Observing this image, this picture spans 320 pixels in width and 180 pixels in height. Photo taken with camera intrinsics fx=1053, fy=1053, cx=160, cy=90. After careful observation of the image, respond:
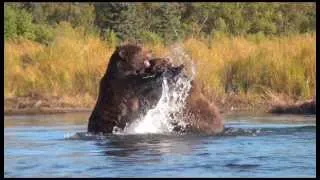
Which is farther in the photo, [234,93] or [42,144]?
[234,93]

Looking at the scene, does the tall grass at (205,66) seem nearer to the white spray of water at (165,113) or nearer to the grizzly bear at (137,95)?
the white spray of water at (165,113)

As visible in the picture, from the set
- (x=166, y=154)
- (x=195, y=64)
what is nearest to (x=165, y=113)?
(x=166, y=154)

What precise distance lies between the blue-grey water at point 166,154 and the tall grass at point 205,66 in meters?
10.1

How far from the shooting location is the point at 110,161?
35.4ft

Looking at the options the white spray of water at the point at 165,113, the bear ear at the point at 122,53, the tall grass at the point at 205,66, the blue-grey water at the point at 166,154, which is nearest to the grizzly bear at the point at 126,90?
the bear ear at the point at 122,53

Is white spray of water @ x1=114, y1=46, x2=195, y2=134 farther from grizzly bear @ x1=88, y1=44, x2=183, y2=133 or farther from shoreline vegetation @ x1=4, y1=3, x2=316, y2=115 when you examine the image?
shoreline vegetation @ x1=4, y1=3, x2=316, y2=115

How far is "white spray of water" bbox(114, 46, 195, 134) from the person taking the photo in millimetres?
14182

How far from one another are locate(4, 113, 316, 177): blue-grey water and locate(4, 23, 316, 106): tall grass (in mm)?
10086

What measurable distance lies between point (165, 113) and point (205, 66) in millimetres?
13019

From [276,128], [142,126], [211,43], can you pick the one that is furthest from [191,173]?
[211,43]

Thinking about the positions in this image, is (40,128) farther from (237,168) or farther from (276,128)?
(237,168)

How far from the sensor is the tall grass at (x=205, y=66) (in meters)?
26.4

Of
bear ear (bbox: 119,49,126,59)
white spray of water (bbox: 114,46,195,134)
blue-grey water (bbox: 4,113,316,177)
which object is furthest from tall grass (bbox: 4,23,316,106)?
bear ear (bbox: 119,49,126,59)

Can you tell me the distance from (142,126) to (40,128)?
Result: 10.6 ft
